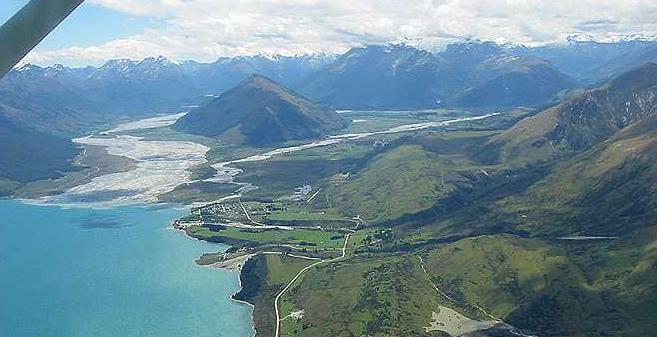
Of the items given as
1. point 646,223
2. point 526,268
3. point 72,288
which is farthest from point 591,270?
point 72,288

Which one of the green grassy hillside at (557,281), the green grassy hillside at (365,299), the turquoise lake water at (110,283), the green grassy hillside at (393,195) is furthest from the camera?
the green grassy hillside at (393,195)

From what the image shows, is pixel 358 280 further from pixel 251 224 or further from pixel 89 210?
pixel 89 210

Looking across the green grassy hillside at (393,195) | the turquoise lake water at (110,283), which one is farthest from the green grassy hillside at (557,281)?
the green grassy hillside at (393,195)

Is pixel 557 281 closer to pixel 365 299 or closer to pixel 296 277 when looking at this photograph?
pixel 365 299

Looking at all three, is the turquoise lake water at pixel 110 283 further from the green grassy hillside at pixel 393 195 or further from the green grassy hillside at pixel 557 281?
the green grassy hillside at pixel 393 195

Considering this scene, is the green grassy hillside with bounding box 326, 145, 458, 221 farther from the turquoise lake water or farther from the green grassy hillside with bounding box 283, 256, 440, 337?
the green grassy hillside with bounding box 283, 256, 440, 337

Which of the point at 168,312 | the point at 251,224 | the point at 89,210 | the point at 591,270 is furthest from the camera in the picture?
the point at 89,210

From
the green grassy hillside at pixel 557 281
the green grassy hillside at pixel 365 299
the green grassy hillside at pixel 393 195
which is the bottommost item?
the green grassy hillside at pixel 393 195

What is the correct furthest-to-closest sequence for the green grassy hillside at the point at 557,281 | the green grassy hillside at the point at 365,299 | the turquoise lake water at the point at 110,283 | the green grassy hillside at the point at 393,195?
the green grassy hillside at the point at 393,195
the turquoise lake water at the point at 110,283
the green grassy hillside at the point at 557,281
the green grassy hillside at the point at 365,299

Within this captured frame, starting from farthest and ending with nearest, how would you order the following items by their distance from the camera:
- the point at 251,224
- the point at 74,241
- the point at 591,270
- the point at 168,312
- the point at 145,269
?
the point at 251,224
the point at 74,241
the point at 145,269
the point at 591,270
the point at 168,312
